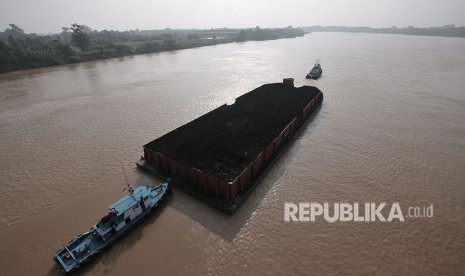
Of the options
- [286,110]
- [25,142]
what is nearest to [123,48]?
[25,142]

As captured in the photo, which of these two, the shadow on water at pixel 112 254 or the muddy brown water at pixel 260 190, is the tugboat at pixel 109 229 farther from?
the muddy brown water at pixel 260 190

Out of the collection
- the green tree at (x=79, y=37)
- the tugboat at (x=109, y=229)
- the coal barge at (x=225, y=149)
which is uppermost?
the green tree at (x=79, y=37)

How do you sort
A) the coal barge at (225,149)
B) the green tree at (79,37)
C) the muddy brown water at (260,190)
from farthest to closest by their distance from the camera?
1. the green tree at (79,37)
2. the coal barge at (225,149)
3. the muddy brown water at (260,190)

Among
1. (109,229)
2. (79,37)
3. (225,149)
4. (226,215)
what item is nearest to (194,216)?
(226,215)

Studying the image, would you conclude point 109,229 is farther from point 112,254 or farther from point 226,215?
point 226,215

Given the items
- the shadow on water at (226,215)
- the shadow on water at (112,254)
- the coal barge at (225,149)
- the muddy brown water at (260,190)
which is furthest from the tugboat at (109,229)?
the coal barge at (225,149)
